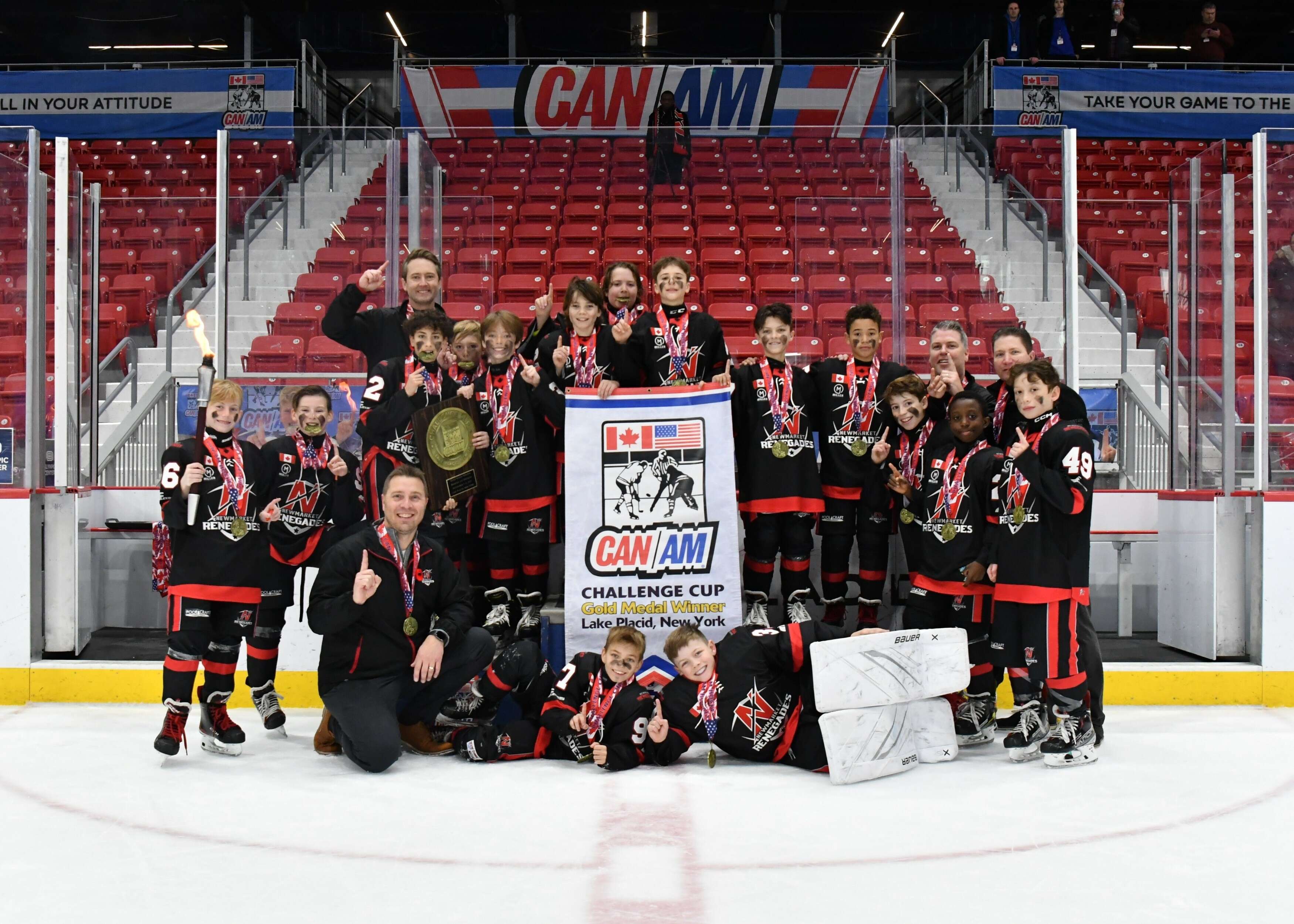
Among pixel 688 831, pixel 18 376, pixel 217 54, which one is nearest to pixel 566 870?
pixel 688 831

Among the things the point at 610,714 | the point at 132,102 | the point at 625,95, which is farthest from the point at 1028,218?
the point at 132,102

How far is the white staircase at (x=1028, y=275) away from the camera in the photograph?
5602mm

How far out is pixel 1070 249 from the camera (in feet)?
18.6

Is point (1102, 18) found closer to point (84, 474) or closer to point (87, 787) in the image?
point (84, 474)

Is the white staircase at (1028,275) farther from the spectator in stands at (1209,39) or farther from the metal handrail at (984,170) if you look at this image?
the spectator in stands at (1209,39)

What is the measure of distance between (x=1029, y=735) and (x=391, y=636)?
2.38 m

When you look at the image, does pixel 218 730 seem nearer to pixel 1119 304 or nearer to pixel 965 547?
pixel 965 547

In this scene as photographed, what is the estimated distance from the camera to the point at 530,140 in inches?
365

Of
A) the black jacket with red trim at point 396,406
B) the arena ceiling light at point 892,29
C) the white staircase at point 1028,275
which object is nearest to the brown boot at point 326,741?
the black jacket with red trim at point 396,406

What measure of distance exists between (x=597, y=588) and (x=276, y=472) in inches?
54.1

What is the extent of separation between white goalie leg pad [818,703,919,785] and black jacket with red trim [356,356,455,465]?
→ 77.9 inches

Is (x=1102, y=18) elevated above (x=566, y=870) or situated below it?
above

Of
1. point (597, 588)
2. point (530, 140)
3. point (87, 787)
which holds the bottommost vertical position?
point (87, 787)

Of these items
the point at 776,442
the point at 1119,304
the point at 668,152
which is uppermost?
the point at 668,152
